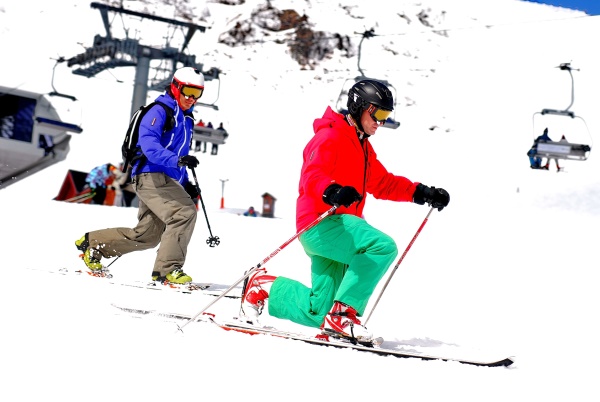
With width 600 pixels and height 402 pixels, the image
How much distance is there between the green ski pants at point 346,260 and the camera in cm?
368

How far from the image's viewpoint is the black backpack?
572 centimetres

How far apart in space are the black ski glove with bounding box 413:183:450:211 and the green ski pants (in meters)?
0.51

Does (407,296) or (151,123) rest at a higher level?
(151,123)

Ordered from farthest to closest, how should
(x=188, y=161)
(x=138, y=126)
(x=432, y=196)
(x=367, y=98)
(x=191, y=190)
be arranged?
(x=191, y=190) < (x=138, y=126) < (x=188, y=161) < (x=432, y=196) < (x=367, y=98)

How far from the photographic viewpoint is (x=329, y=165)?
3.75 m

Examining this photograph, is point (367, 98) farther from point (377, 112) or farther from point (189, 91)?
point (189, 91)

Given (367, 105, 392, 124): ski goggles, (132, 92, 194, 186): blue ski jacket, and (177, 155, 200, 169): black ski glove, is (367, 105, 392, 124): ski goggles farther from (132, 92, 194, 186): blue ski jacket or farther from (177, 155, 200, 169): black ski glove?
(132, 92, 194, 186): blue ski jacket

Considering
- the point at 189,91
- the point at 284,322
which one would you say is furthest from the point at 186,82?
the point at 284,322

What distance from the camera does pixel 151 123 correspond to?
5648 millimetres

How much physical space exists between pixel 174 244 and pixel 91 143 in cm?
3466

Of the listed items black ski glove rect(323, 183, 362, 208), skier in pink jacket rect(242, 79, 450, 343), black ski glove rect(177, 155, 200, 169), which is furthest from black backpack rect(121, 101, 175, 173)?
black ski glove rect(323, 183, 362, 208)

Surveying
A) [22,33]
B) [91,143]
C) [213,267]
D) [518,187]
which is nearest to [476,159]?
[518,187]

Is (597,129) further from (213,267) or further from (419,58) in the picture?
(213,267)

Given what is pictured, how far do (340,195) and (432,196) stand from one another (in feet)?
2.85
